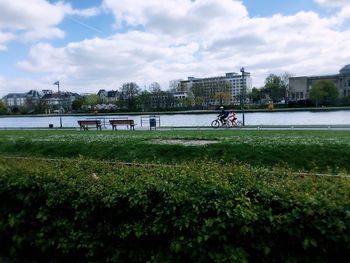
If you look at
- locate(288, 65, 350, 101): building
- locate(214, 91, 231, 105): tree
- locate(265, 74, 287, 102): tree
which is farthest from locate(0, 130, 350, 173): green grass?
locate(288, 65, 350, 101): building

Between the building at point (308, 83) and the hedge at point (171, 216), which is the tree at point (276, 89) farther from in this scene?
the hedge at point (171, 216)

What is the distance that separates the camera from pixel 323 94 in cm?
9356

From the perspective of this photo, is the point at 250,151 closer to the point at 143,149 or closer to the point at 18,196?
the point at 143,149

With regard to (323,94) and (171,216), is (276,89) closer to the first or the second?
(323,94)

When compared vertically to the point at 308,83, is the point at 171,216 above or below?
below

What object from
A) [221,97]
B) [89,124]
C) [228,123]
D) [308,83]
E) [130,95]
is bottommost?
[228,123]

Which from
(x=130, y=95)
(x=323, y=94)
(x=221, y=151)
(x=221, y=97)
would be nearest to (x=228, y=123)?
(x=221, y=151)

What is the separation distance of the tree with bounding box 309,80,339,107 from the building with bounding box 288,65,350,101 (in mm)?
24487

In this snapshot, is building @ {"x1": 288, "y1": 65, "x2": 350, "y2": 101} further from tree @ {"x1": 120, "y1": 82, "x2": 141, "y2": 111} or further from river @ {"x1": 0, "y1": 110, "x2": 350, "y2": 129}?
river @ {"x1": 0, "y1": 110, "x2": 350, "y2": 129}

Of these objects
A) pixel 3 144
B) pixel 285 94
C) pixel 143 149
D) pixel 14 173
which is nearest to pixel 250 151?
pixel 143 149

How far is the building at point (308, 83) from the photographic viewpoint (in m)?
123

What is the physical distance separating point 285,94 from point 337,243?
12030cm

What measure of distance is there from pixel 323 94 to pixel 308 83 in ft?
117

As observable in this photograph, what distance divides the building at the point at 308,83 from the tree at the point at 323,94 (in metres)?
24.5
